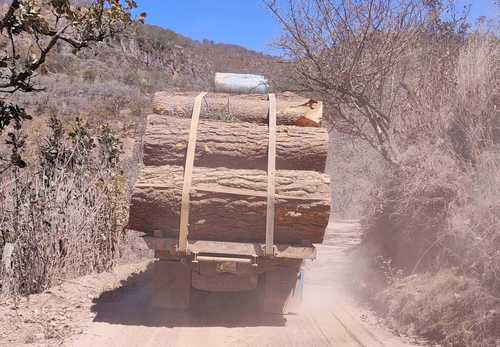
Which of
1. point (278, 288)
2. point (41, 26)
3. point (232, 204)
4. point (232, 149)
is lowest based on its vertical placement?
point (278, 288)

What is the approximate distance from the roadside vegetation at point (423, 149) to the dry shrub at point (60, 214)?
425cm

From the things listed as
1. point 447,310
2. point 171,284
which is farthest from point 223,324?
point 447,310

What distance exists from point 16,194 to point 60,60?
2942cm

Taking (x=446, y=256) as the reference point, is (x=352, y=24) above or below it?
above

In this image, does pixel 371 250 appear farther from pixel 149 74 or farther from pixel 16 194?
pixel 149 74

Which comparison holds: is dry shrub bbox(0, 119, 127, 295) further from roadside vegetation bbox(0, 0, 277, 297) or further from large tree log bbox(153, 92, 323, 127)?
large tree log bbox(153, 92, 323, 127)

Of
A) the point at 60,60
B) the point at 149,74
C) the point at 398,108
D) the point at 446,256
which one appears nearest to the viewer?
the point at 446,256

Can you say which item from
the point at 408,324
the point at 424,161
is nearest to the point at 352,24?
the point at 424,161

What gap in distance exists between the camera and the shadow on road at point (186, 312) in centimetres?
691

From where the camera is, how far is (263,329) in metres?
6.69

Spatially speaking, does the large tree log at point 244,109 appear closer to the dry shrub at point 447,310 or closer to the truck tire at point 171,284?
the truck tire at point 171,284

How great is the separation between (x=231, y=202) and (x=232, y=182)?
241 mm

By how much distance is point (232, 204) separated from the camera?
6.60m

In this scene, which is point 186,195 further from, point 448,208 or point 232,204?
point 448,208
